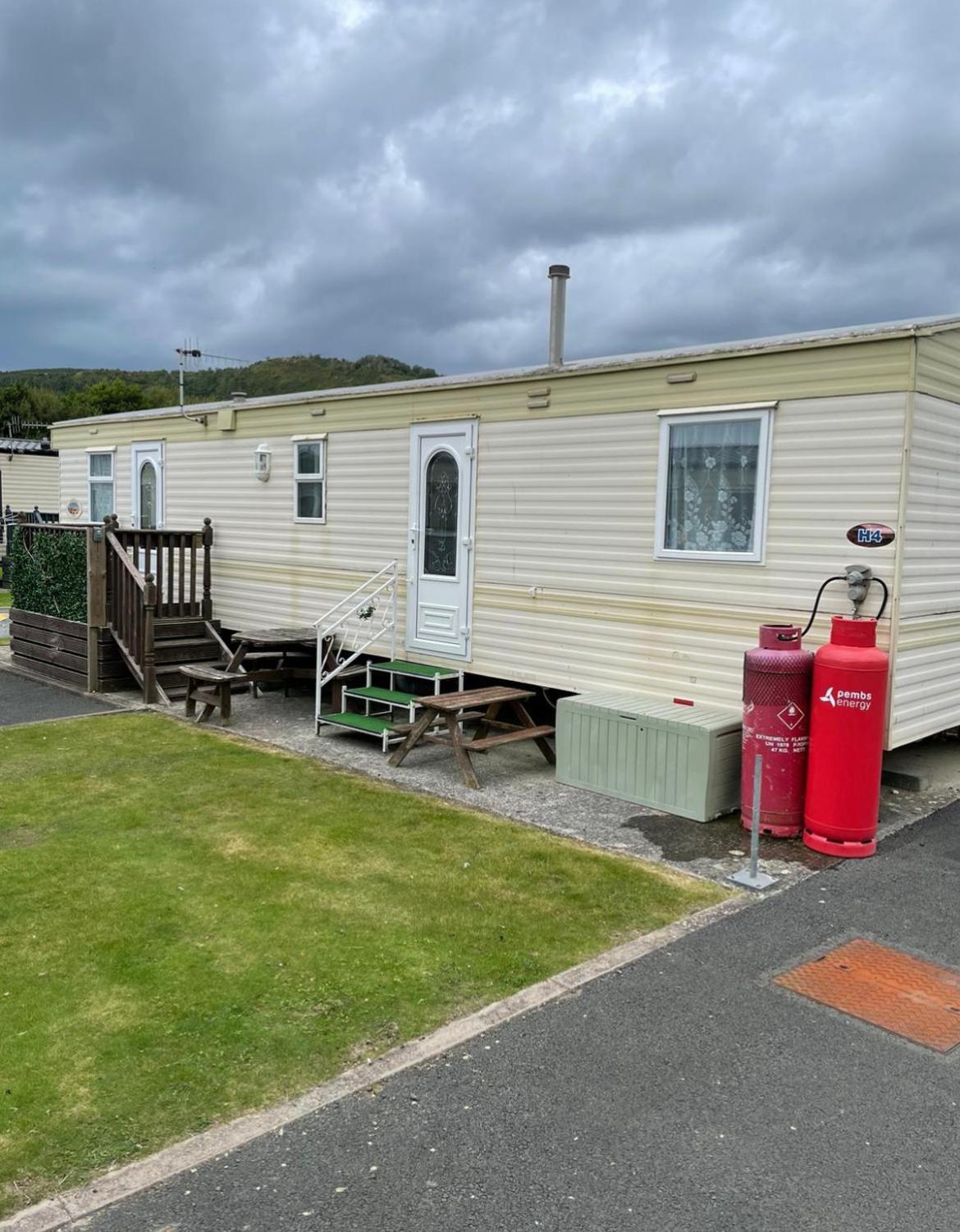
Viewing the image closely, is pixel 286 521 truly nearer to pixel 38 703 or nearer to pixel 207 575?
pixel 207 575

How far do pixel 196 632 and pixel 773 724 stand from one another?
6.66m

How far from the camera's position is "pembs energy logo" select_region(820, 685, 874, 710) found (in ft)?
16.8

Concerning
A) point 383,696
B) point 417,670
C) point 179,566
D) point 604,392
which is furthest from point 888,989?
point 179,566

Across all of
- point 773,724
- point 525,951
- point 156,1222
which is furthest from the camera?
point 773,724

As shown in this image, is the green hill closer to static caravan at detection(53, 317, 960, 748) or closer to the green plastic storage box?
static caravan at detection(53, 317, 960, 748)

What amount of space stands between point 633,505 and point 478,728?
2.09m

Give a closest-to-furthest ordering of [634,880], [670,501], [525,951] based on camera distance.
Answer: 1. [525,951]
2. [634,880]
3. [670,501]

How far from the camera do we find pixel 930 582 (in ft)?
19.3

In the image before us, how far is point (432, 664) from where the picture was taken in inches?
328

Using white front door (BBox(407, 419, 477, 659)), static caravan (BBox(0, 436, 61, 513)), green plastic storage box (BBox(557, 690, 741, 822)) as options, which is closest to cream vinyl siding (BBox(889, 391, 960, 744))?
green plastic storage box (BBox(557, 690, 741, 822))

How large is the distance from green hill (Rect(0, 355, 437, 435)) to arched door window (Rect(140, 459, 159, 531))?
555 inches

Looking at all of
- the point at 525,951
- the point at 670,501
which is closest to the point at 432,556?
the point at 670,501

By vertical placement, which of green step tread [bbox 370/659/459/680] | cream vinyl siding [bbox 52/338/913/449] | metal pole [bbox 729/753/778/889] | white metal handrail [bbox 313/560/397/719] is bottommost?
metal pole [bbox 729/753/778/889]

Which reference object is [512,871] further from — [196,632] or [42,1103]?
[196,632]
